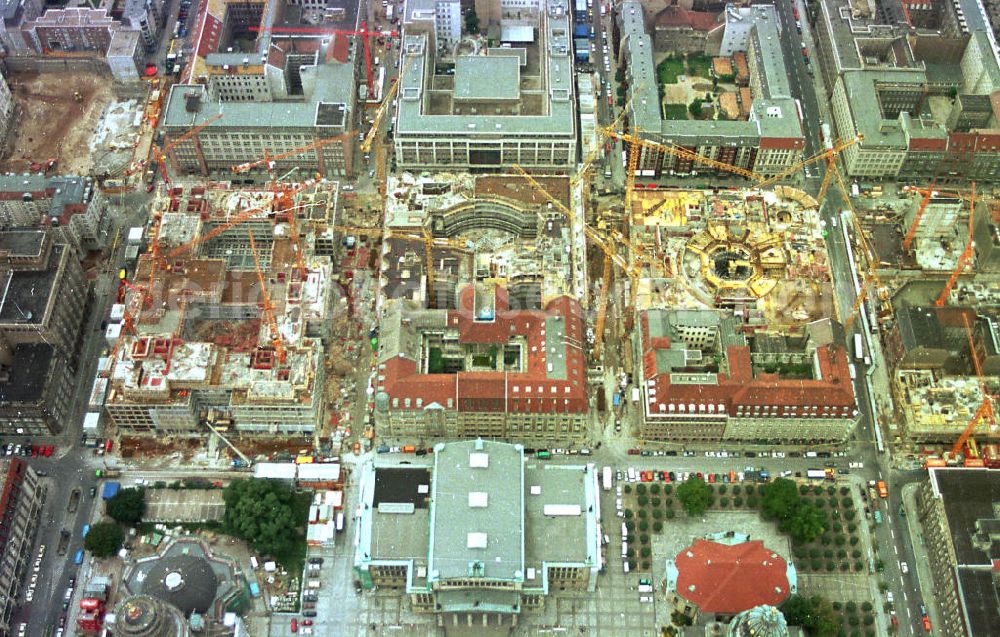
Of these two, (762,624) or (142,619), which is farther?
(762,624)

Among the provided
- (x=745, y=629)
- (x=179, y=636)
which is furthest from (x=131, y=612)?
(x=745, y=629)

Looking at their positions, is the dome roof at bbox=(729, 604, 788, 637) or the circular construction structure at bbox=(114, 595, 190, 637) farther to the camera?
the dome roof at bbox=(729, 604, 788, 637)

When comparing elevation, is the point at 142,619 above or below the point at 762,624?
below

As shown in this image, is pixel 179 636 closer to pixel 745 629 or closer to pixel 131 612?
pixel 131 612

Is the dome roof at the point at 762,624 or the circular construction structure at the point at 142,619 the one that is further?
the dome roof at the point at 762,624
